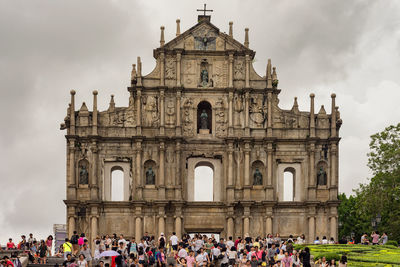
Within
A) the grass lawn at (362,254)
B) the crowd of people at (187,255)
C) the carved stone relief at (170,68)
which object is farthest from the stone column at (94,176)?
the grass lawn at (362,254)

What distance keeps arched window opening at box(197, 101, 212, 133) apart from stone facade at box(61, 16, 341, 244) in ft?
0.24

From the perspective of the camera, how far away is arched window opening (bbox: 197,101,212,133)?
Answer: 68062 millimetres

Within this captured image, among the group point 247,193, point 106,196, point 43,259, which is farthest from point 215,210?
point 43,259

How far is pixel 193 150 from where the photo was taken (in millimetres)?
67500

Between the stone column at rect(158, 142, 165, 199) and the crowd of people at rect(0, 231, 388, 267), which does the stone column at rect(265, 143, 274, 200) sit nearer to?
the stone column at rect(158, 142, 165, 199)

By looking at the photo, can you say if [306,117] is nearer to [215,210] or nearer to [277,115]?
[277,115]

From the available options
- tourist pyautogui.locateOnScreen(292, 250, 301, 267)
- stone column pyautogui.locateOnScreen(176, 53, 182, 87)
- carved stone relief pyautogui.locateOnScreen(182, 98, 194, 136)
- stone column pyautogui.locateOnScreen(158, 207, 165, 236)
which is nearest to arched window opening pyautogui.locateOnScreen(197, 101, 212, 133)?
carved stone relief pyautogui.locateOnScreen(182, 98, 194, 136)

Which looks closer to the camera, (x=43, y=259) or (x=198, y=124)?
(x=43, y=259)

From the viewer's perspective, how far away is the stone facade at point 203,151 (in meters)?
66.1

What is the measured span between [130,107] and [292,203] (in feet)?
41.4

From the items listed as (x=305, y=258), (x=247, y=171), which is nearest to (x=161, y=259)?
(x=305, y=258)

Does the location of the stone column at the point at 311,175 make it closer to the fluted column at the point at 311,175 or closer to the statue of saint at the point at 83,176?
the fluted column at the point at 311,175

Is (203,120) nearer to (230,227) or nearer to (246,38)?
(246,38)

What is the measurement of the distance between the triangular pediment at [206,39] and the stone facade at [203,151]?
0.07 metres
